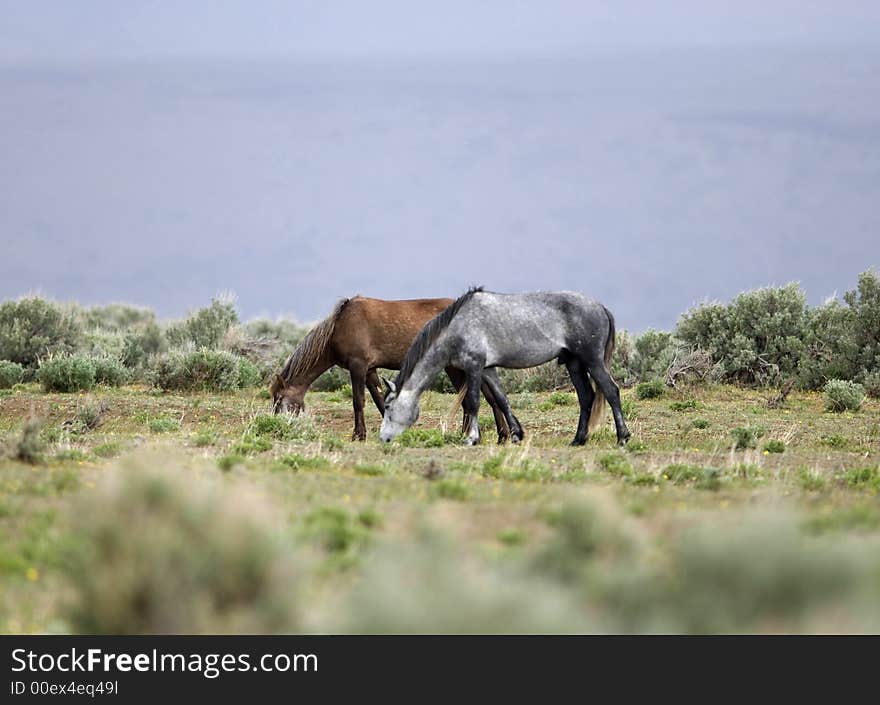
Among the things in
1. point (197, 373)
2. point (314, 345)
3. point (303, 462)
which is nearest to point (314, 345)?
point (314, 345)

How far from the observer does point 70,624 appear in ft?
20.9

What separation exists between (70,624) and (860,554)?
436 centimetres

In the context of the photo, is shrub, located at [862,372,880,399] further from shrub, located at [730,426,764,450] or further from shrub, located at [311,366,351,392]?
shrub, located at [311,366,351,392]

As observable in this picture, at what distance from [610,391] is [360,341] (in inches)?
166

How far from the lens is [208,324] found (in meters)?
33.4

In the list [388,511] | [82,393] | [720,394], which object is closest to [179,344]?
[82,393]

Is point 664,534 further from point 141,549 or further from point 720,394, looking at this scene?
point 720,394

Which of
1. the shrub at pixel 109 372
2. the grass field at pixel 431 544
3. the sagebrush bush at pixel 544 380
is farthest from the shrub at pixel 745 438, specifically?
the shrub at pixel 109 372

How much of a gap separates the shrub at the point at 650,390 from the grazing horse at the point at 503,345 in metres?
7.25

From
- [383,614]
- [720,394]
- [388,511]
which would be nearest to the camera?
[383,614]

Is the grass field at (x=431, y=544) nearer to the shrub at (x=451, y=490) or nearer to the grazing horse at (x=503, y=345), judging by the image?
the shrub at (x=451, y=490)
